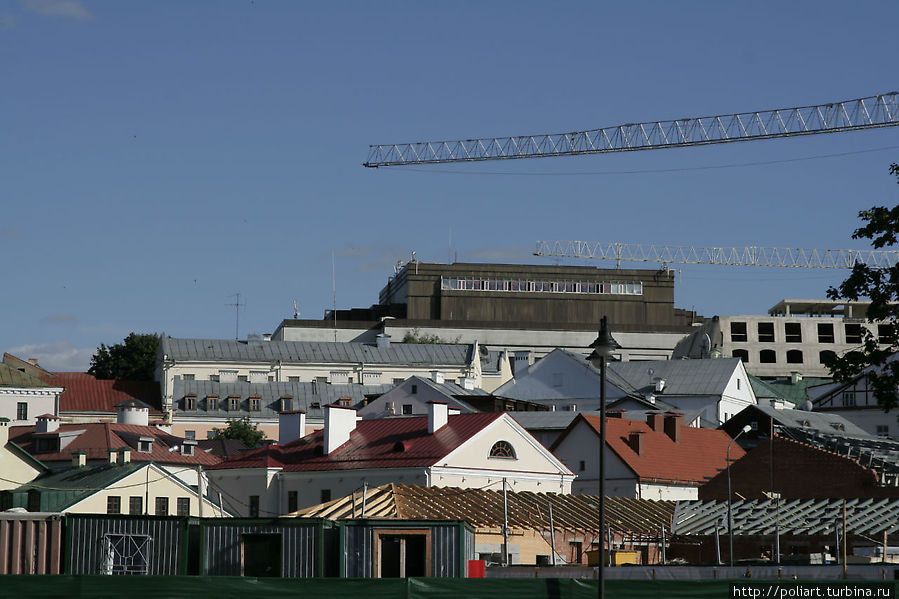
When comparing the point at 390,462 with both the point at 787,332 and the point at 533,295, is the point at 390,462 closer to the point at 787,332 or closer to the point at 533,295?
the point at 533,295

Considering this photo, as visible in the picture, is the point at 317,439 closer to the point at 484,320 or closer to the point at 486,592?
the point at 486,592

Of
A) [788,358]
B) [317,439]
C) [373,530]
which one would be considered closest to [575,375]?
[317,439]

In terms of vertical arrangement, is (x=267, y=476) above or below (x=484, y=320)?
below

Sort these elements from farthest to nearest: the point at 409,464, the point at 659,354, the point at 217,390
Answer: the point at 659,354
the point at 217,390
the point at 409,464

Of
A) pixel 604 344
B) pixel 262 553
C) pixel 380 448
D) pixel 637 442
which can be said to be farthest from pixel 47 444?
pixel 604 344

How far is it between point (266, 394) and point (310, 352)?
17.4m

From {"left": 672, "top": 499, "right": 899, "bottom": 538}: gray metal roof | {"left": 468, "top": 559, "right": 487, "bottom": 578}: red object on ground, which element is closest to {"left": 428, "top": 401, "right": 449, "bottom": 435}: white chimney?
{"left": 672, "top": 499, "right": 899, "bottom": 538}: gray metal roof

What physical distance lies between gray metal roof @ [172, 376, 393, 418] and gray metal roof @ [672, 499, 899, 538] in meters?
67.9

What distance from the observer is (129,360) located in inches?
6181

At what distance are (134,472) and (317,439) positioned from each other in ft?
36.8

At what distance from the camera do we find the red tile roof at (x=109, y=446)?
8469cm

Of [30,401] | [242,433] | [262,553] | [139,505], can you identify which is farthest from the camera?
[30,401]

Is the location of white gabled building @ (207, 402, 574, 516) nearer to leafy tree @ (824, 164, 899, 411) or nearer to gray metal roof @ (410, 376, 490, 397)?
gray metal roof @ (410, 376, 490, 397)

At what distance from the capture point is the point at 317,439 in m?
77.7
